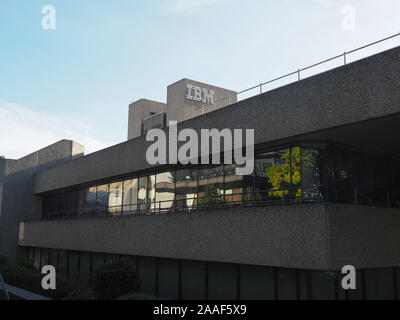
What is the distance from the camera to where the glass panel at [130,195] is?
22844mm

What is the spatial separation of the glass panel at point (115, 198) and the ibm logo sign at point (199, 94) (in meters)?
25.9

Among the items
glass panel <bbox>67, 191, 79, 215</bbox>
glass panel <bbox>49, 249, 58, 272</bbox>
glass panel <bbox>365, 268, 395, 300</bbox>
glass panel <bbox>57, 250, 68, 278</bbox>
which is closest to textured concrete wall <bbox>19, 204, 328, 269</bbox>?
glass panel <bbox>365, 268, 395, 300</bbox>

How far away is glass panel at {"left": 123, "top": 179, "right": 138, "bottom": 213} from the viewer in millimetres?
22844

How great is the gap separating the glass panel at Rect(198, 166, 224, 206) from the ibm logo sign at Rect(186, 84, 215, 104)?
103 feet

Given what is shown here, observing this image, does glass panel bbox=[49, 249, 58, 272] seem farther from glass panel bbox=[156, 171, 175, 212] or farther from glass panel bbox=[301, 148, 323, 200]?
glass panel bbox=[301, 148, 323, 200]


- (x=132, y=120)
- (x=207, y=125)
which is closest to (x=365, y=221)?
(x=207, y=125)

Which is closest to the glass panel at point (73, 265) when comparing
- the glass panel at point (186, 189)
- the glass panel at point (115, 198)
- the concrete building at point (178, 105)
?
the glass panel at point (115, 198)

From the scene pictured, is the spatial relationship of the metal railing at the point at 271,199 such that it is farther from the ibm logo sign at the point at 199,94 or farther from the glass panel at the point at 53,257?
the ibm logo sign at the point at 199,94

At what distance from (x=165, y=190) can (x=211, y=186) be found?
328 centimetres

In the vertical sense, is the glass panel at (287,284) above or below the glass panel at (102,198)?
below

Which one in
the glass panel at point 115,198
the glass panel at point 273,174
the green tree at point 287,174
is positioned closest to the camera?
the green tree at point 287,174

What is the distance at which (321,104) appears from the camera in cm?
1366
